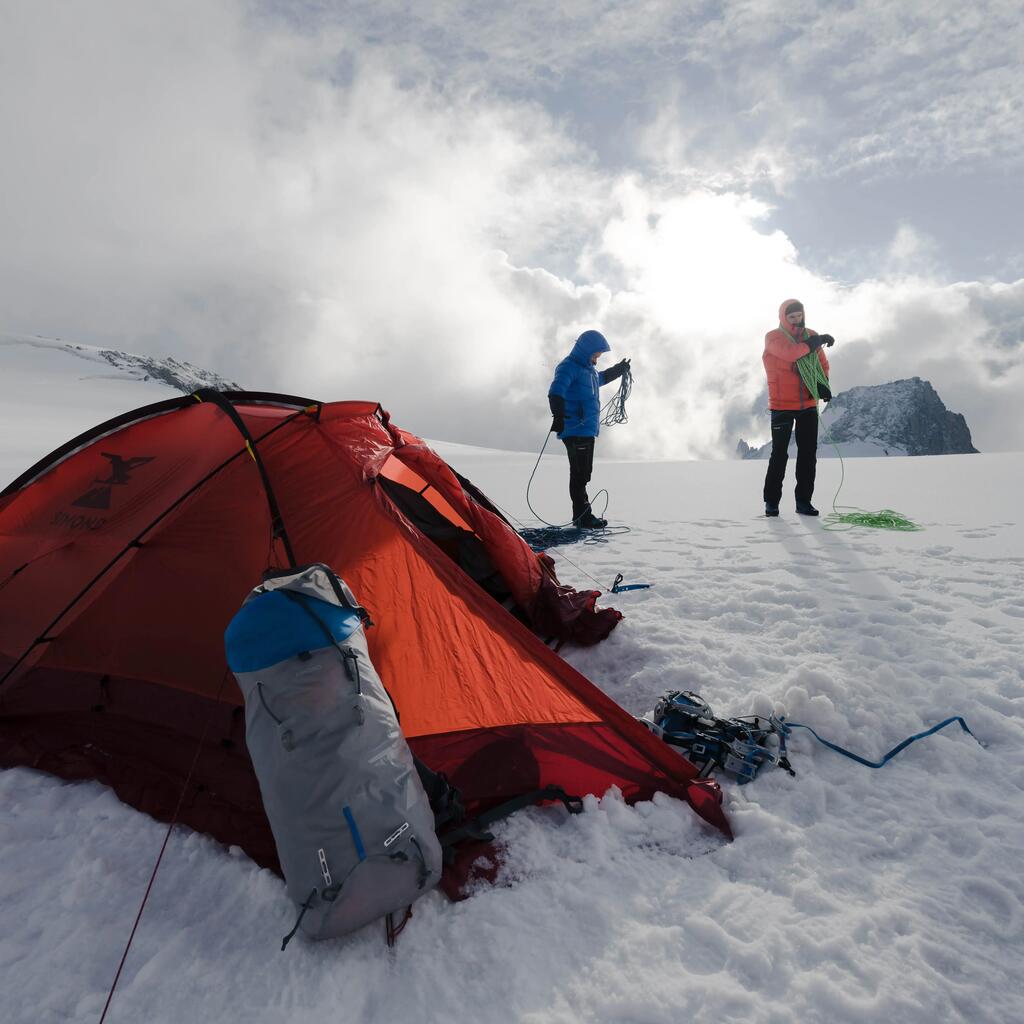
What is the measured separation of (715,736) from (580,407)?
5575 mm

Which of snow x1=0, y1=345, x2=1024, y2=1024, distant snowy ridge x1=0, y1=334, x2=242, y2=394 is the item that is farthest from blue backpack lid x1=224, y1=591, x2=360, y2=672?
distant snowy ridge x1=0, y1=334, x2=242, y2=394

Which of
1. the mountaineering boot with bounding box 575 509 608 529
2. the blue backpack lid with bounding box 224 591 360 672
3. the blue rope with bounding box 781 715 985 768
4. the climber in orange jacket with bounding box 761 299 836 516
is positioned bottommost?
the blue rope with bounding box 781 715 985 768

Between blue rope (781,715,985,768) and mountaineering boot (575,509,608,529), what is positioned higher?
mountaineering boot (575,509,608,529)

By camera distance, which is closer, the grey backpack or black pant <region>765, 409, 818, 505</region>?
the grey backpack

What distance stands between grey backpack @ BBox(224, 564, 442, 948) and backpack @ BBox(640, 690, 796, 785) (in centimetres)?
132

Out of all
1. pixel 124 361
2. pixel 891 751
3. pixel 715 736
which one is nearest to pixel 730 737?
pixel 715 736

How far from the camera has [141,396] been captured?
1577 inches

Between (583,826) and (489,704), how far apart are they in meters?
0.62

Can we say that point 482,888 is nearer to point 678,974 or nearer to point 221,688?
point 678,974

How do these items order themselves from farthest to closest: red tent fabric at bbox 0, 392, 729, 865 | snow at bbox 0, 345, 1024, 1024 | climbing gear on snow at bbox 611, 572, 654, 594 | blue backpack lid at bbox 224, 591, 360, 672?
1. climbing gear on snow at bbox 611, 572, 654, 594
2. red tent fabric at bbox 0, 392, 729, 865
3. blue backpack lid at bbox 224, 591, 360, 672
4. snow at bbox 0, 345, 1024, 1024

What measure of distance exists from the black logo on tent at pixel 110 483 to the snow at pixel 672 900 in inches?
55.0

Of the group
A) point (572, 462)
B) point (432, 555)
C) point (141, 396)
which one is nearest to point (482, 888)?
point (432, 555)

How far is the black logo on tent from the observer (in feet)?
11.5

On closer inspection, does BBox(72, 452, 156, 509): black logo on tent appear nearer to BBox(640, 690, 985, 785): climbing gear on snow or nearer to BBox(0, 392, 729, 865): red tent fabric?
BBox(0, 392, 729, 865): red tent fabric
